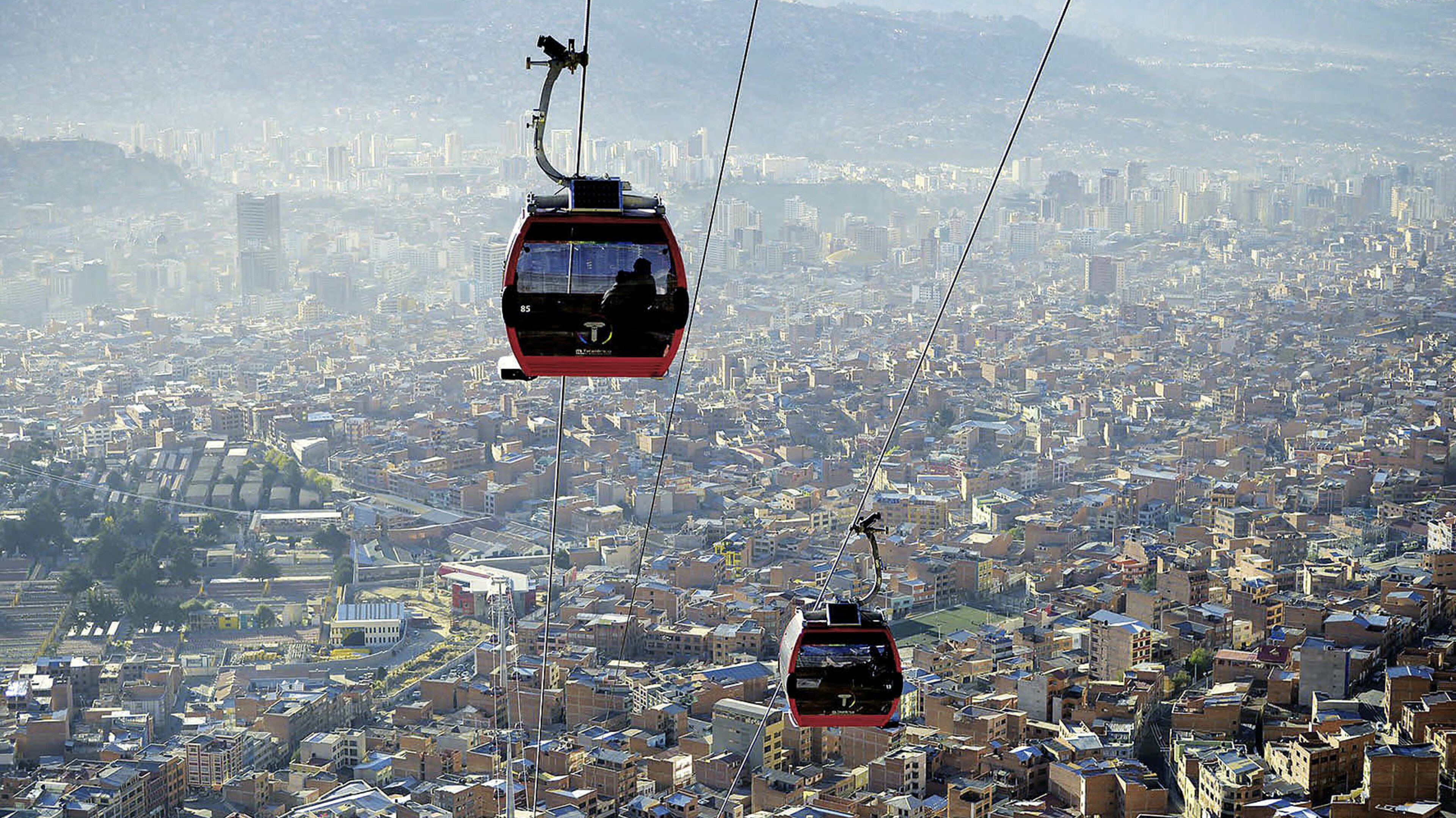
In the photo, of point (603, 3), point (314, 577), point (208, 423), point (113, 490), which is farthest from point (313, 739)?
point (603, 3)

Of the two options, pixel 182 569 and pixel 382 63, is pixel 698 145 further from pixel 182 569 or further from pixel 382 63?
pixel 182 569

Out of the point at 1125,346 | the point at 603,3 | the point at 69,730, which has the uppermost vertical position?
the point at 603,3

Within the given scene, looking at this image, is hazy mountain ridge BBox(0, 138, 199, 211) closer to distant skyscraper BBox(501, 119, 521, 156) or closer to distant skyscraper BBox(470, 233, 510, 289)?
distant skyscraper BBox(470, 233, 510, 289)

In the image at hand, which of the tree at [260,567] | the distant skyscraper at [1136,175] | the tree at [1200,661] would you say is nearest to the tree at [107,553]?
the tree at [260,567]

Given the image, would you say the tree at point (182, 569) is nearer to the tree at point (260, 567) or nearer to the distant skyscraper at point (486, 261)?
the tree at point (260, 567)

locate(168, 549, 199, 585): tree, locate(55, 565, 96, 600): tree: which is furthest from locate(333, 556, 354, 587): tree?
locate(55, 565, 96, 600): tree

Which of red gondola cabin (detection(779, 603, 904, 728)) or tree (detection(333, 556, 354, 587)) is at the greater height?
red gondola cabin (detection(779, 603, 904, 728))

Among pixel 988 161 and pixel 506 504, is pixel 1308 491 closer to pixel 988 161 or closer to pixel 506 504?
pixel 506 504
